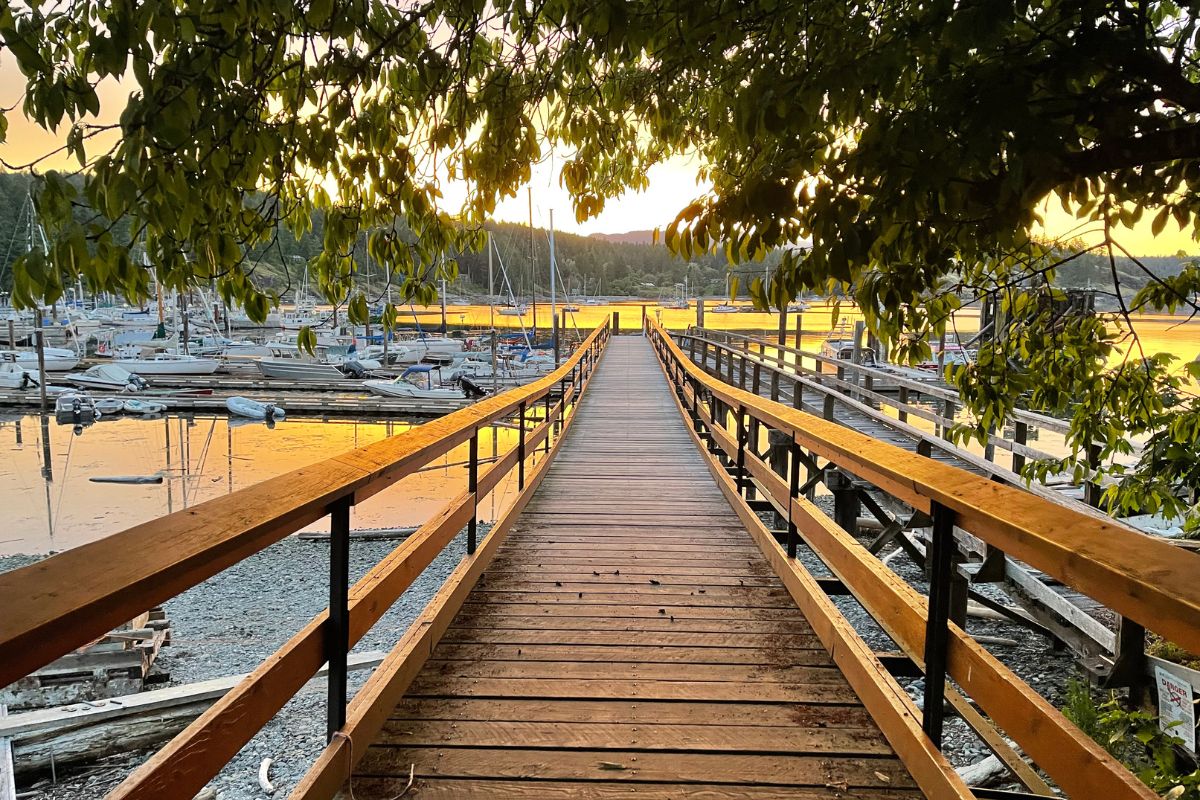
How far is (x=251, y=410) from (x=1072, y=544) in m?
31.6

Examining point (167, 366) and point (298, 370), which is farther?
point (298, 370)

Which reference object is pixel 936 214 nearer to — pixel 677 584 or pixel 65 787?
pixel 677 584

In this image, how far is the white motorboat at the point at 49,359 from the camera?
35594 mm

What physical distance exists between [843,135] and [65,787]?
28.0 feet

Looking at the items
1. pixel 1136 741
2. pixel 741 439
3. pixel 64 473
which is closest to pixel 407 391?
pixel 64 473

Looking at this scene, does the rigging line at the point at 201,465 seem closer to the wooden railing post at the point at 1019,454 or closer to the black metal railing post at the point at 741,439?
the black metal railing post at the point at 741,439

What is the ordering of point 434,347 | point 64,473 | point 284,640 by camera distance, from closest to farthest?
point 284,640 → point 64,473 → point 434,347

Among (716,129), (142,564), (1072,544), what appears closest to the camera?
(142,564)

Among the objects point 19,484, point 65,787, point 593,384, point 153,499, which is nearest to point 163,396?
point 19,484

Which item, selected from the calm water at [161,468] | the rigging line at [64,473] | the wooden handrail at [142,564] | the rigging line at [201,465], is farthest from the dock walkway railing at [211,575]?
the rigging line at [64,473]

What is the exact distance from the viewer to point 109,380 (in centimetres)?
3325

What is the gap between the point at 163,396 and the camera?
32.2 m

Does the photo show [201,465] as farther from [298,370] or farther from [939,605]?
[939,605]

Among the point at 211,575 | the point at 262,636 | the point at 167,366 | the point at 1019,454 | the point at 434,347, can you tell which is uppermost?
the point at 211,575
